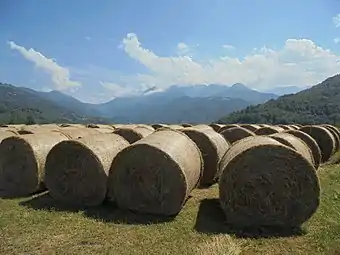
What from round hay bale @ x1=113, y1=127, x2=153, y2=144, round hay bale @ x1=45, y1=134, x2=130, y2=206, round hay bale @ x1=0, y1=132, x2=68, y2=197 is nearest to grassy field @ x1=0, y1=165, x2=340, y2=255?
round hay bale @ x1=45, y1=134, x2=130, y2=206

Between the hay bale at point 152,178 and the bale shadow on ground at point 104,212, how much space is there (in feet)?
0.77

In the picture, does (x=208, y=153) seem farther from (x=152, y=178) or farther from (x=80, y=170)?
(x=80, y=170)

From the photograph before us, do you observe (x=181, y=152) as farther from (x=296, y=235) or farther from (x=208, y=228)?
(x=296, y=235)

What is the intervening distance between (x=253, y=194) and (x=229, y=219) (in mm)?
888

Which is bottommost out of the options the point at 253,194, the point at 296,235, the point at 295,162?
the point at 296,235

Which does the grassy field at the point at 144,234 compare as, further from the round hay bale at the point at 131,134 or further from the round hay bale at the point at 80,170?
the round hay bale at the point at 131,134

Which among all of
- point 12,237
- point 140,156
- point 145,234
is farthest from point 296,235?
point 12,237

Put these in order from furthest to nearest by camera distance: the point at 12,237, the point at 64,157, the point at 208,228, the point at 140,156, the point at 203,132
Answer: the point at 203,132 < the point at 64,157 < the point at 140,156 < the point at 208,228 < the point at 12,237

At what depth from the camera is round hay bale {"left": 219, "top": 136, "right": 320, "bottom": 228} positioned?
10.5 meters

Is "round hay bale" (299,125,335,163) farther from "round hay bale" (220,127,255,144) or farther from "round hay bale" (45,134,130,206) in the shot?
"round hay bale" (45,134,130,206)

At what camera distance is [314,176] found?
10.5 metres

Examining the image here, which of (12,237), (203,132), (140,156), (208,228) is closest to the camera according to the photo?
(12,237)

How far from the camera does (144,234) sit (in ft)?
32.5

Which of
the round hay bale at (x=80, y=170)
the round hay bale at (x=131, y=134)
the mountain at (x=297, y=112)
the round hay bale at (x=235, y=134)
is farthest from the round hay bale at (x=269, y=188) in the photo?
the mountain at (x=297, y=112)
